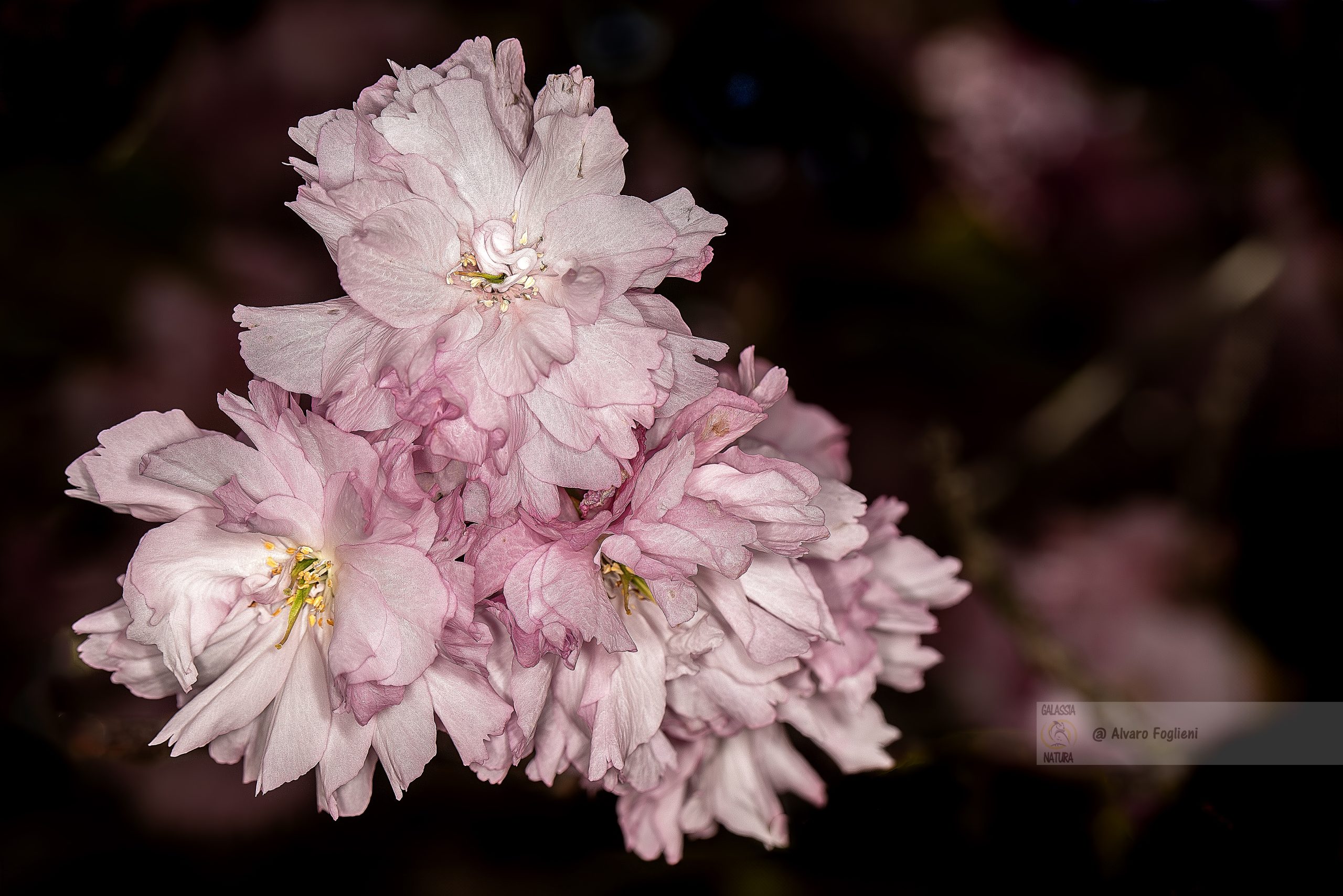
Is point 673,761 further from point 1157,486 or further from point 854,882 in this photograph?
point 1157,486

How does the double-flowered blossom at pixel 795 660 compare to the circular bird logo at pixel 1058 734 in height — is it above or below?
below

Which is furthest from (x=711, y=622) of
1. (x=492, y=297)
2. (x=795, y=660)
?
(x=492, y=297)

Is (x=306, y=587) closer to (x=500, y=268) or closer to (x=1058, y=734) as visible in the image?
(x=500, y=268)

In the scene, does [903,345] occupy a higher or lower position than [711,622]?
higher

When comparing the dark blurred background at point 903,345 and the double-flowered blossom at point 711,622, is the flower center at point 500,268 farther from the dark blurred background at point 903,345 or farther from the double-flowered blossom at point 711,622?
the dark blurred background at point 903,345

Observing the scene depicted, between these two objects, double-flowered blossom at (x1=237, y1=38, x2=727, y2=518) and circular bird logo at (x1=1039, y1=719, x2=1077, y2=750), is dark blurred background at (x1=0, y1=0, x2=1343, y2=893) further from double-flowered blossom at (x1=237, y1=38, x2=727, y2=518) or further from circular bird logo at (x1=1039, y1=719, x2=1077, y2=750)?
double-flowered blossom at (x1=237, y1=38, x2=727, y2=518)

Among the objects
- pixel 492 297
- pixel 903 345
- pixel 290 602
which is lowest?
pixel 290 602

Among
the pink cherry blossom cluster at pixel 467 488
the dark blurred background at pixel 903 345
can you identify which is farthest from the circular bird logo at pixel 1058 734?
the pink cherry blossom cluster at pixel 467 488

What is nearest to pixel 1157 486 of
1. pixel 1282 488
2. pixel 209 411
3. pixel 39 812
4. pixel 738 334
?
pixel 1282 488
